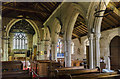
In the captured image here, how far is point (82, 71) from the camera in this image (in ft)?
14.9

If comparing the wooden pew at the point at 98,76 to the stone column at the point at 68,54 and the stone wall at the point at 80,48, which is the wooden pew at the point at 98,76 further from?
the stone wall at the point at 80,48

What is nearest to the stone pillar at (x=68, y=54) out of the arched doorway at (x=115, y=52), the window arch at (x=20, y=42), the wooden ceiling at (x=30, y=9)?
the wooden ceiling at (x=30, y=9)

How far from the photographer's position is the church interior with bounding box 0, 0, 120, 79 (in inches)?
180

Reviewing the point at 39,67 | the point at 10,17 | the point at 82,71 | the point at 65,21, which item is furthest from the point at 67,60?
the point at 10,17

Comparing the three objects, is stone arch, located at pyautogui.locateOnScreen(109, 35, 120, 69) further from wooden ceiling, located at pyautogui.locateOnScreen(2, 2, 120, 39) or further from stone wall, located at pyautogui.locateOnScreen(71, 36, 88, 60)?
stone wall, located at pyautogui.locateOnScreen(71, 36, 88, 60)

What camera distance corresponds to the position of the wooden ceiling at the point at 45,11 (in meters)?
8.59

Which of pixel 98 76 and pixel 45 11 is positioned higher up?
pixel 45 11

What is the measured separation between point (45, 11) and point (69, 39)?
4520mm

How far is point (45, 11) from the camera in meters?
11.7

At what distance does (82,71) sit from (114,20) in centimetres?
599

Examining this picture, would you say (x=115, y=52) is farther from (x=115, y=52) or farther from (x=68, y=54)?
(x=68, y=54)

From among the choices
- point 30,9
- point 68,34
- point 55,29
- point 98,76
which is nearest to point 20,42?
point 30,9

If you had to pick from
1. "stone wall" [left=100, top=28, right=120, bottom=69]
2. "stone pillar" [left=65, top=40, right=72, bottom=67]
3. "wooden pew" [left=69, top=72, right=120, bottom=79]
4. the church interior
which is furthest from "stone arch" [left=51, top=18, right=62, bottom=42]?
"wooden pew" [left=69, top=72, right=120, bottom=79]

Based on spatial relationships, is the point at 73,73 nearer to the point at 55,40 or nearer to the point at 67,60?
the point at 67,60
